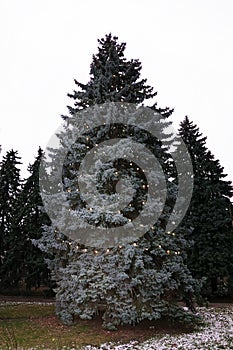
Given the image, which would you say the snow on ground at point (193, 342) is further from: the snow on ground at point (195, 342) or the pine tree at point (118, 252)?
the pine tree at point (118, 252)

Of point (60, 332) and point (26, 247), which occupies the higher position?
point (26, 247)

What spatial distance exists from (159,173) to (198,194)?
9.18 metres

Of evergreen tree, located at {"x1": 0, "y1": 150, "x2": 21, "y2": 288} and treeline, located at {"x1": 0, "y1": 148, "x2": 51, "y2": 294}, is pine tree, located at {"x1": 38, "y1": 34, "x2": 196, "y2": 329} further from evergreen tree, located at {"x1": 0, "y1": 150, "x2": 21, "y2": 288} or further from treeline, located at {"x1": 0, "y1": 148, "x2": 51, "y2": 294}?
evergreen tree, located at {"x1": 0, "y1": 150, "x2": 21, "y2": 288}

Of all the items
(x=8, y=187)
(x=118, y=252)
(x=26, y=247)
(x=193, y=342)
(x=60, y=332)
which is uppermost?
(x=8, y=187)

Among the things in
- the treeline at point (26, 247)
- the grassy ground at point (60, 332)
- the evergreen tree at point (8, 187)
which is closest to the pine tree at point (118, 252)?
the grassy ground at point (60, 332)

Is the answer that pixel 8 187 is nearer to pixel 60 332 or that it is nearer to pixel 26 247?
pixel 26 247

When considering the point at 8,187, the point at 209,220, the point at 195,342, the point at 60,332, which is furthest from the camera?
the point at 8,187

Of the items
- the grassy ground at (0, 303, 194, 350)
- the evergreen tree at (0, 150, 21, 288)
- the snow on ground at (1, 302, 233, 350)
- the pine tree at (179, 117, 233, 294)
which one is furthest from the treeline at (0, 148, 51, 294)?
the snow on ground at (1, 302, 233, 350)

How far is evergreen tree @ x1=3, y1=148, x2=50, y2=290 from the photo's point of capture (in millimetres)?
20778

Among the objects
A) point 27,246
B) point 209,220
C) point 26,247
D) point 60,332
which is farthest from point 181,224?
point 26,247

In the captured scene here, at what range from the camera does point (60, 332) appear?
940 centimetres

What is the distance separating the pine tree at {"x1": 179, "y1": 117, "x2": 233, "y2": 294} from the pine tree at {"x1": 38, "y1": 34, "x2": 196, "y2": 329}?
6.36 meters

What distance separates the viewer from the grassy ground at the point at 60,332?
8.17 metres

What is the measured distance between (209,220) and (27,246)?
12.9 metres
